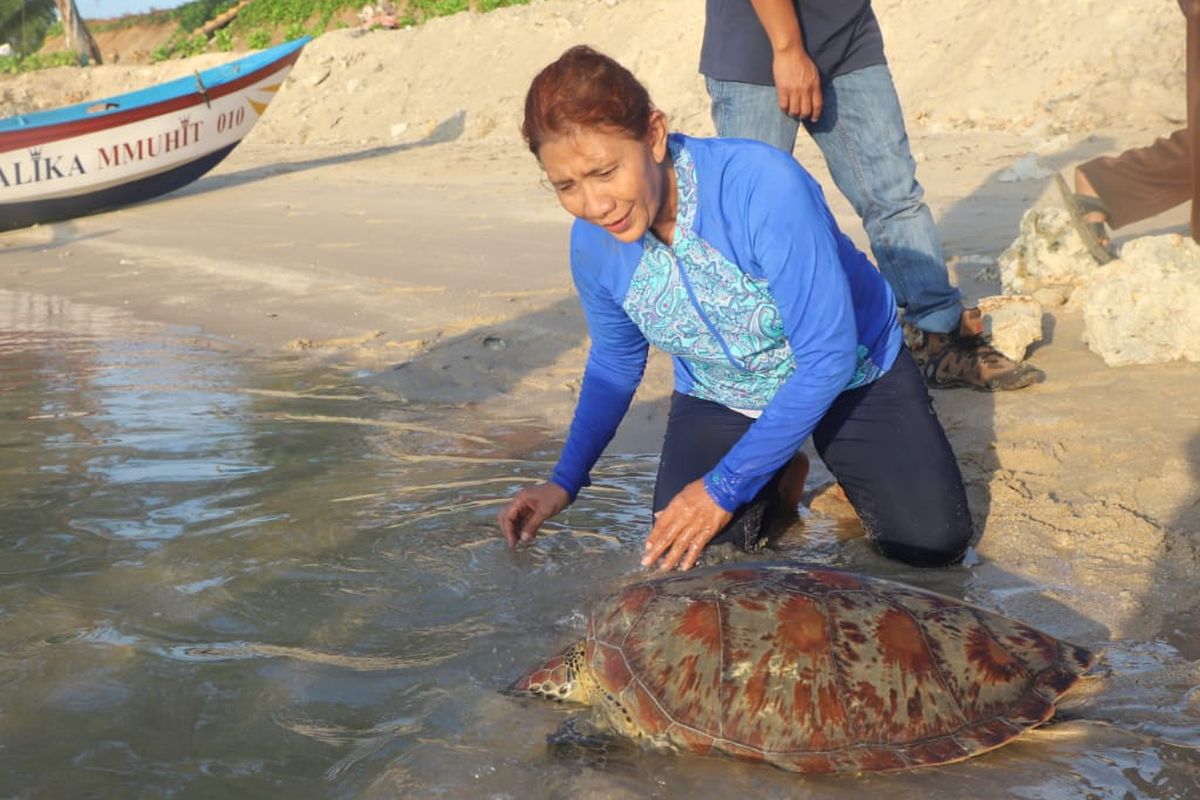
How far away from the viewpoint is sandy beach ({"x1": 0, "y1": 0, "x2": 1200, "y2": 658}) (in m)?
3.53

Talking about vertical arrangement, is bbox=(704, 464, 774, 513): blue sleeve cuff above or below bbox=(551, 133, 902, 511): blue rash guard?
below

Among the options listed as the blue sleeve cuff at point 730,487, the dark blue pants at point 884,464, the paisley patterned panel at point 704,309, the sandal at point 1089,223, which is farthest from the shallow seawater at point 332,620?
the sandal at point 1089,223

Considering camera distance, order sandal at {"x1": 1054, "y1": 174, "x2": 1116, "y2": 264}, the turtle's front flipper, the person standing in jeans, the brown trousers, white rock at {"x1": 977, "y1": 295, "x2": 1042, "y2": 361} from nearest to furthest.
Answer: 1. the turtle's front flipper
2. the person standing in jeans
3. white rock at {"x1": 977, "y1": 295, "x2": 1042, "y2": 361}
4. the brown trousers
5. sandal at {"x1": 1054, "y1": 174, "x2": 1116, "y2": 264}

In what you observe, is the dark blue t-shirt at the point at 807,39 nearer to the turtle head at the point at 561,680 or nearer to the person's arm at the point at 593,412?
the person's arm at the point at 593,412

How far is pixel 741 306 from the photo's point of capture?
3068mm

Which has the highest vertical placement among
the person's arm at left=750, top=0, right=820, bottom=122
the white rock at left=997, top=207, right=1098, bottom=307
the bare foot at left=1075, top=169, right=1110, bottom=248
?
the person's arm at left=750, top=0, right=820, bottom=122

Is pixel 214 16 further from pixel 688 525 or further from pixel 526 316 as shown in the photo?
pixel 688 525

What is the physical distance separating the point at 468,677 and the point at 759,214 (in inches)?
50.0

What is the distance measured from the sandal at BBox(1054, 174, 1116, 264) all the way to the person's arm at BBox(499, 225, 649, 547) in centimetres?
292

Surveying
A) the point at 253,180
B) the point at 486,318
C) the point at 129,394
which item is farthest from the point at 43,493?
the point at 253,180

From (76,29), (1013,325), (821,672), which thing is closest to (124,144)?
(1013,325)

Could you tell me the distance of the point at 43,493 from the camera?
4250 millimetres

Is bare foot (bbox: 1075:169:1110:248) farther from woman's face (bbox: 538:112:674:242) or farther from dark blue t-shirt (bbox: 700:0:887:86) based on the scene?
woman's face (bbox: 538:112:674:242)

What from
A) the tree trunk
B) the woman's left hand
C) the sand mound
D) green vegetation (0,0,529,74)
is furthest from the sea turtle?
the tree trunk
